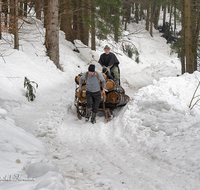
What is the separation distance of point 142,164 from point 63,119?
328 centimetres

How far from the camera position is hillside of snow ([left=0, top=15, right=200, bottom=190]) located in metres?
3.02

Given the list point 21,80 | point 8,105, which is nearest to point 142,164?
point 8,105

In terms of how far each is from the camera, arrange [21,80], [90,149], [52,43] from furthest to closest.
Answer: [52,43] → [21,80] → [90,149]

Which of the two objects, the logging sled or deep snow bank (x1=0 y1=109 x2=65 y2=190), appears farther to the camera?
the logging sled

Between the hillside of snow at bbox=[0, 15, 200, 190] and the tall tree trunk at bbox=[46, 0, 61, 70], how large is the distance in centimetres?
272

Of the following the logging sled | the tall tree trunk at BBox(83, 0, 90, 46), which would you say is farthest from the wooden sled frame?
the tall tree trunk at BBox(83, 0, 90, 46)

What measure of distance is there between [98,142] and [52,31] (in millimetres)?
8624

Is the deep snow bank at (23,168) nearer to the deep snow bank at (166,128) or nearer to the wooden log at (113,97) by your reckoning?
the deep snow bank at (166,128)

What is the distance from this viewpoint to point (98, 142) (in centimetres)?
509

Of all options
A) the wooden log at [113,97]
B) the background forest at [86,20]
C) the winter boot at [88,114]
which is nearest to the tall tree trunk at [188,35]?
the background forest at [86,20]

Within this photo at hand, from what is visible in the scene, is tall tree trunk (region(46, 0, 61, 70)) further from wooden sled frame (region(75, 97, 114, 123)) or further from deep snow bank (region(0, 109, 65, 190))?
deep snow bank (region(0, 109, 65, 190))

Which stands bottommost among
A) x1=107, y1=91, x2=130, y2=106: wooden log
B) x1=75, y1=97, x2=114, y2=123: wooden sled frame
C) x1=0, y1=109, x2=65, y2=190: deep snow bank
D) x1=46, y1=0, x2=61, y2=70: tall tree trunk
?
x1=75, y1=97, x2=114, y2=123: wooden sled frame

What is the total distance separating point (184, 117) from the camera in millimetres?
5410

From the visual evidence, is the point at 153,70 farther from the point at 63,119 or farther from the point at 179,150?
the point at 179,150
